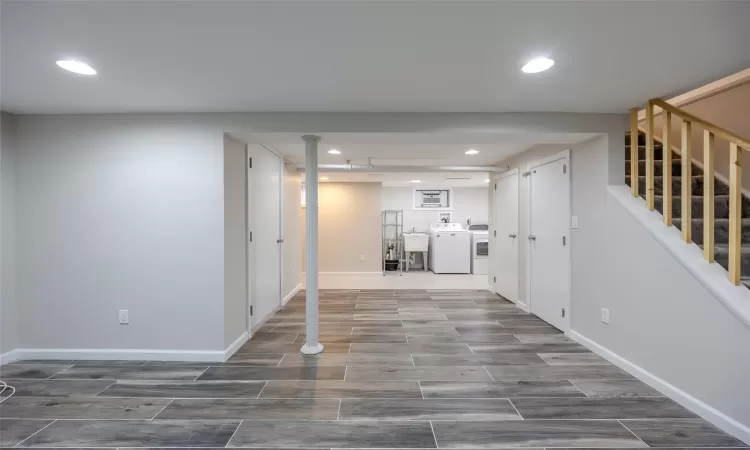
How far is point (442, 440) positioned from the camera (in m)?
1.71

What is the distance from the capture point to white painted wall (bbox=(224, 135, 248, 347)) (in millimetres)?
2768

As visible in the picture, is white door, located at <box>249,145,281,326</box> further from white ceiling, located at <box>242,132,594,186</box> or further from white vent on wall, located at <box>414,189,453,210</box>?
white vent on wall, located at <box>414,189,453,210</box>

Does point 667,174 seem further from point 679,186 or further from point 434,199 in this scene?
point 434,199

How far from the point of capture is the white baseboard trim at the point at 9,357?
8.60 feet

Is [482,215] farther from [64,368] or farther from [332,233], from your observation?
[64,368]

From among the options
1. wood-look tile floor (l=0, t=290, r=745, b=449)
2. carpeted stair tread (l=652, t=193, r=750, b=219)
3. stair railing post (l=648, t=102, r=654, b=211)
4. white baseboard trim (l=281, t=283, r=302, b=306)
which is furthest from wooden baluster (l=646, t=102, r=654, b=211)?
white baseboard trim (l=281, t=283, r=302, b=306)

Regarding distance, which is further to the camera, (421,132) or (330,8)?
(421,132)

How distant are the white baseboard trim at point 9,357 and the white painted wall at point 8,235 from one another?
23 mm

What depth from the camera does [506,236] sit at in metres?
4.76

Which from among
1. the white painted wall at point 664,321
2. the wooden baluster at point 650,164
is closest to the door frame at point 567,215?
the white painted wall at point 664,321

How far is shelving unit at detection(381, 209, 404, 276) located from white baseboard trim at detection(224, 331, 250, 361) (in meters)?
4.80

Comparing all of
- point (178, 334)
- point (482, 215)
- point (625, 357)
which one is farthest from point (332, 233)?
point (625, 357)

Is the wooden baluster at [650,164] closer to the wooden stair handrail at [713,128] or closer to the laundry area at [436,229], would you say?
the wooden stair handrail at [713,128]

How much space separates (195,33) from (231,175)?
144 cm
